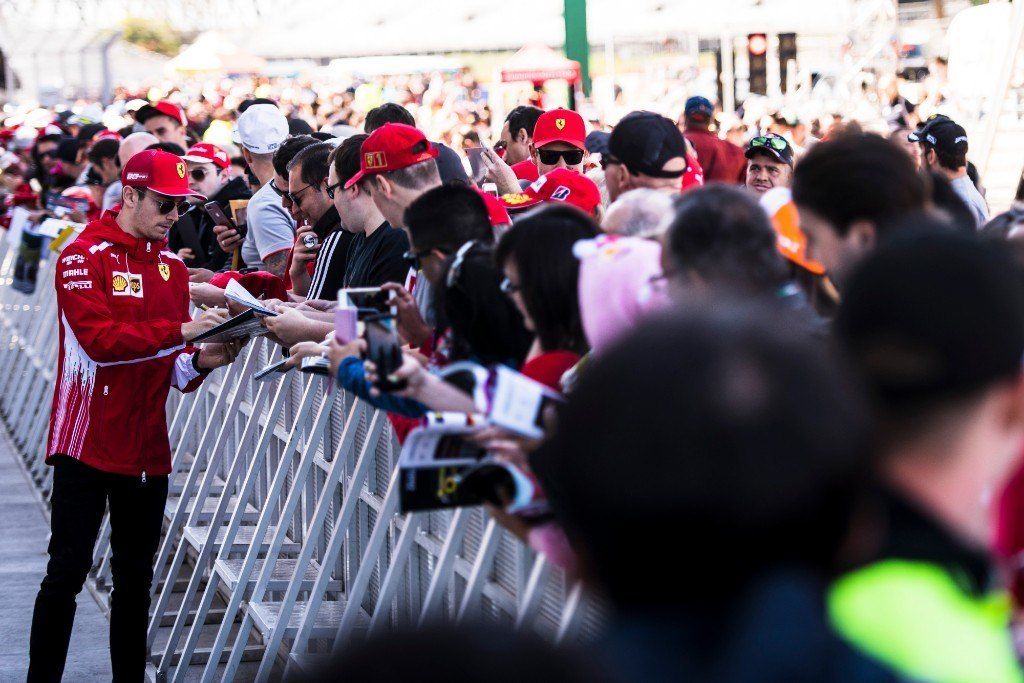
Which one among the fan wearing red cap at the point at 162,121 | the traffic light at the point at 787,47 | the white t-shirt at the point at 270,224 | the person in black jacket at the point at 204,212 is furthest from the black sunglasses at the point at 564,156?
the traffic light at the point at 787,47

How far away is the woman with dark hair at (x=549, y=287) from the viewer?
3.31 m

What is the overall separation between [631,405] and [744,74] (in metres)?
26.9

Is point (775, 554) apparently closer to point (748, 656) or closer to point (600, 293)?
point (748, 656)

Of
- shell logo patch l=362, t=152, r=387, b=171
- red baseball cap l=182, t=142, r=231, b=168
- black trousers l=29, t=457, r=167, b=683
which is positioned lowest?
black trousers l=29, t=457, r=167, b=683

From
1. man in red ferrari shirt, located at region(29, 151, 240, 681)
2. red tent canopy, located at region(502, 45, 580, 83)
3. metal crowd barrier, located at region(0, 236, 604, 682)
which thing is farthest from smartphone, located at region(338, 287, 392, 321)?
red tent canopy, located at region(502, 45, 580, 83)

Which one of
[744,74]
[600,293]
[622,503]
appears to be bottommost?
[744,74]

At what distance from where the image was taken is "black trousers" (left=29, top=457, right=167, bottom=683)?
18.9 ft

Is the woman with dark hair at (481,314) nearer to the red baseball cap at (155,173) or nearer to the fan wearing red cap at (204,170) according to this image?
the red baseball cap at (155,173)

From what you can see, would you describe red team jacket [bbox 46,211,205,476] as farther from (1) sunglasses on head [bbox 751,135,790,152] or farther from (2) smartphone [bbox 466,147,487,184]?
(1) sunglasses on head [bbox 751,135,790,152]

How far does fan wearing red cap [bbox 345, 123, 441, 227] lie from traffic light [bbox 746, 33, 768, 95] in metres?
18.5

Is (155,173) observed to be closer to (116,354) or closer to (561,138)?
(116,354)

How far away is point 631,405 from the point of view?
129cm

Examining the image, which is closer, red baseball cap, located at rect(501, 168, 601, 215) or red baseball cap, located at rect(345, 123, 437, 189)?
red baseball cap, located at rect(345, 123, 437, 189)

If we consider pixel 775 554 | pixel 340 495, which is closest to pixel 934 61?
pixel 340 495
